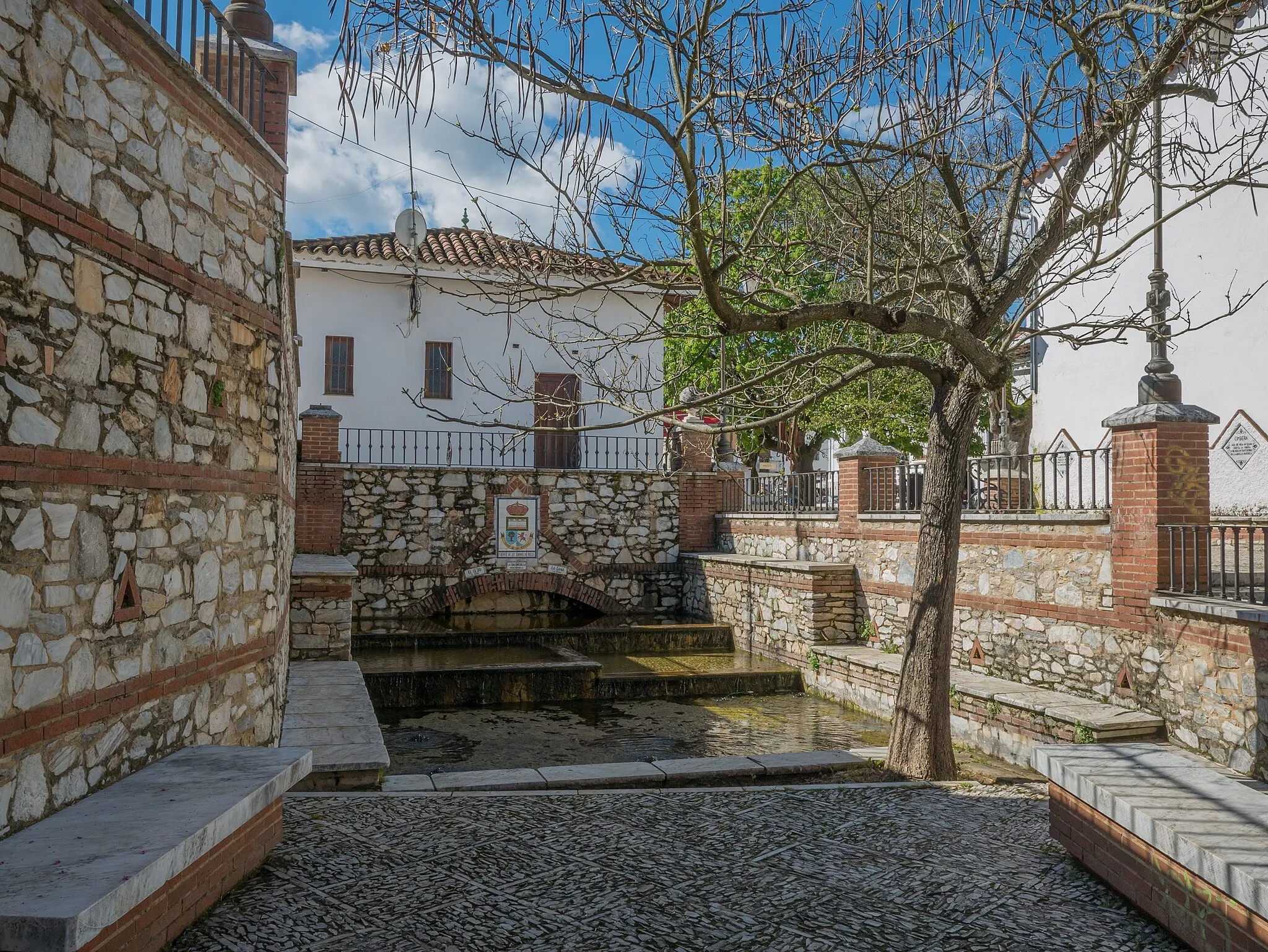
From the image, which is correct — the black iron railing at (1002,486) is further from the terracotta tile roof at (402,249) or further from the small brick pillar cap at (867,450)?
the terracotta tile roof at (402,249)

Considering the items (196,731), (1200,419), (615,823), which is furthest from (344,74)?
(1200,419)

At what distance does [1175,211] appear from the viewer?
5598mm

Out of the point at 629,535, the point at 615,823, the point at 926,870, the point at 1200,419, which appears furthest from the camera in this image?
the point at 629,535

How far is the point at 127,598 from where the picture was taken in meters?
4.11

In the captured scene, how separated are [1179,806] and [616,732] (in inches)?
243

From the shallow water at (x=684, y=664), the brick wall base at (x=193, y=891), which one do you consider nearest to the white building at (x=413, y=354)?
the shallow water at (x=684, y=664)

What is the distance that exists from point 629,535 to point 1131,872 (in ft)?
43.8

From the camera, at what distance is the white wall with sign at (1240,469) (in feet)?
44.9

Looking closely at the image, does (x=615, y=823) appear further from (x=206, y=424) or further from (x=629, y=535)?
(x=629, y=535)

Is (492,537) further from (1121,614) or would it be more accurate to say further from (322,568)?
(1121,614)

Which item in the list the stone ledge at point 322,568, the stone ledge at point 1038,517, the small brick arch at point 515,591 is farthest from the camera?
the small brick arch at point 515,591

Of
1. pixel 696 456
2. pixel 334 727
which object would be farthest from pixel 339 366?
pixel 334 727

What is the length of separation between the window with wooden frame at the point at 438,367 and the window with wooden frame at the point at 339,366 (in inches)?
58.1

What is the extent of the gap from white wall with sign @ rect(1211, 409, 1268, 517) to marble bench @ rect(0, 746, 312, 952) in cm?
1383
